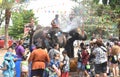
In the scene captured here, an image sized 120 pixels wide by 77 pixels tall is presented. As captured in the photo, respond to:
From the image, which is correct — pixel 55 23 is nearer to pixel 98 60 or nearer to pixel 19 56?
pixel 19 56

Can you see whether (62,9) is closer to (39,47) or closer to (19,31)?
(39,47)

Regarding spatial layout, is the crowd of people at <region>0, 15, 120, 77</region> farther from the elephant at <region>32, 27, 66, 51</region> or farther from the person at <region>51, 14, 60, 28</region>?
the elephant at <region>32, 27, 66, 51</region>

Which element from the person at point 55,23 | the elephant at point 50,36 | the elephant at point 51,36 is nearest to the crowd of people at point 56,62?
Result: the elephant at point 51,36

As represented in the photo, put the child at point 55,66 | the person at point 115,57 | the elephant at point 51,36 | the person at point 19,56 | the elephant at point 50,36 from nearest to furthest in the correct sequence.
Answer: the child at point 55,66 → the person at point 19,56 → the elephant at point 51,36 → the elephant at point 50,36 → the person at point 115,57

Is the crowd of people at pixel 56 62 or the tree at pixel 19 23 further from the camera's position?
the tree at pixel 19 23

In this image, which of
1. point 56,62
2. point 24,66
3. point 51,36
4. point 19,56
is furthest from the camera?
point 51,36

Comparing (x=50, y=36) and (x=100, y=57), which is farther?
(x=50, y=36)

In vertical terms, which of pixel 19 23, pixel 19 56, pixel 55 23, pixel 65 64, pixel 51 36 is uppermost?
pixel 55 23

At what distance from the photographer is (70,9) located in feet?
55.6

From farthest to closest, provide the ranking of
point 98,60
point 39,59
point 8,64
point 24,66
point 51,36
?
point 51,36 < point 98,60 < point 24,66 < point 8,64 < point 39,59

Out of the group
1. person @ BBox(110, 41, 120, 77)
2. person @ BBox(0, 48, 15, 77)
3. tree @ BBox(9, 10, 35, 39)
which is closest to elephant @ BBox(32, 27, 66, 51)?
person @ BBox(110, 41, 120, 77)

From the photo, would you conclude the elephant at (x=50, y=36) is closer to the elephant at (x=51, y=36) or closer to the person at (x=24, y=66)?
the elephant at (x=51, y=36)

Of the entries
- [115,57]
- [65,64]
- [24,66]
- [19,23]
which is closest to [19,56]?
[24,66]

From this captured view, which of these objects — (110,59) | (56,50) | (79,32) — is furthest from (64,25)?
(56,50)
